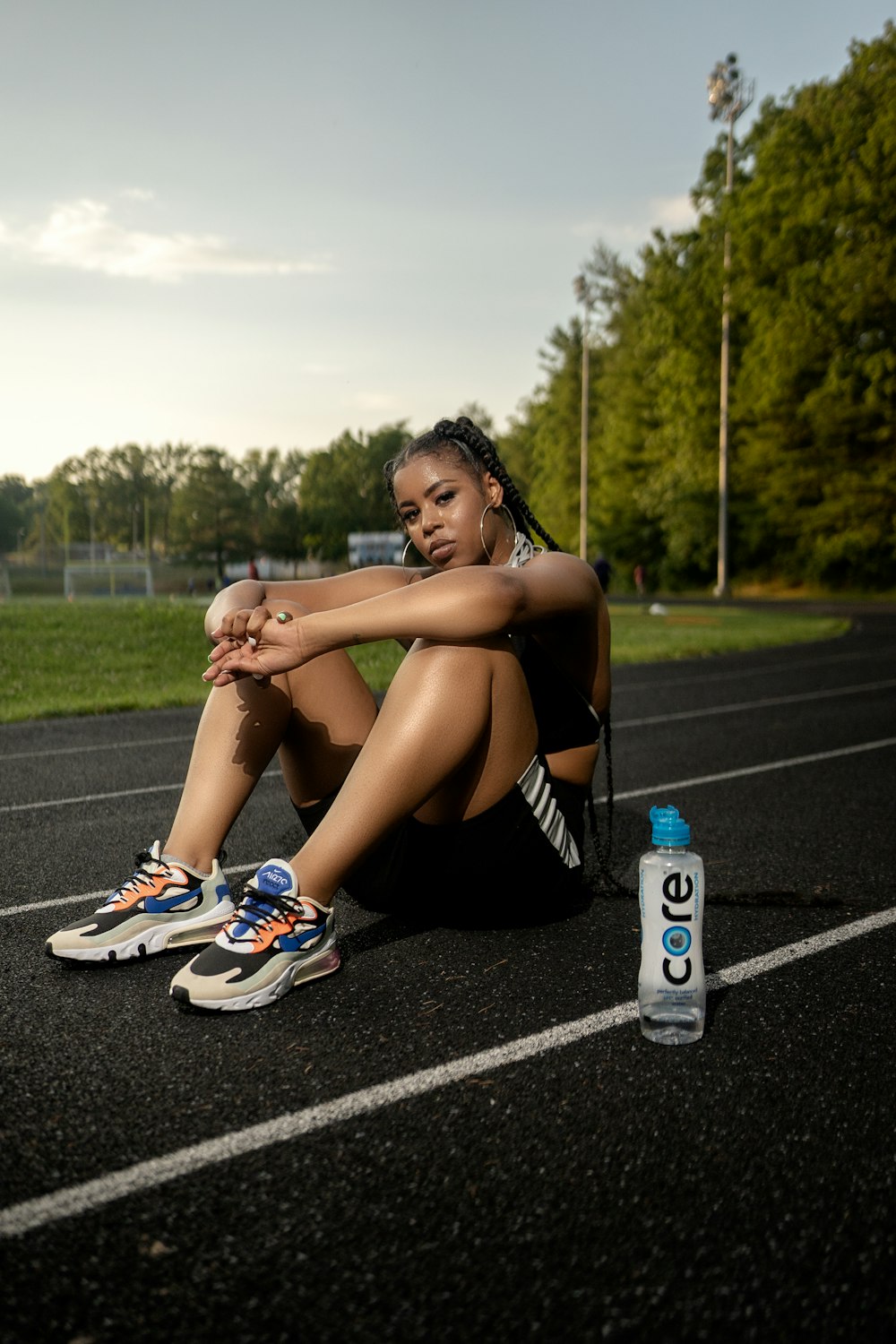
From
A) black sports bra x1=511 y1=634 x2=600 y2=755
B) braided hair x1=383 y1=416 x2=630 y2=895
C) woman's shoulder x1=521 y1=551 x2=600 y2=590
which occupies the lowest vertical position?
black sports bra x1=511 y1=634 x2=600 y2=755

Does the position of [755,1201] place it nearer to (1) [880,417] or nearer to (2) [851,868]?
(2) [851,868]

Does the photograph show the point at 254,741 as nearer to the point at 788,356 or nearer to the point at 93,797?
the point at 93,797

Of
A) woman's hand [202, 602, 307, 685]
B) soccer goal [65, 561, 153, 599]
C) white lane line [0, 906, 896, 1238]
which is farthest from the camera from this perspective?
soccer goal [65, 561, 153, 599]

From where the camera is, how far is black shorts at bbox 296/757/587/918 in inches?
116

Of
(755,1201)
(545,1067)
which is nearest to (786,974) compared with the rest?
(545,1067)

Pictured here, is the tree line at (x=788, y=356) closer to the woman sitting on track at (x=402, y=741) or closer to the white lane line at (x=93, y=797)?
the white lane line at (x=93, y=797)

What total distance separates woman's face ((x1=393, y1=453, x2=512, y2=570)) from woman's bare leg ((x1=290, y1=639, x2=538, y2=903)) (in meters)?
0.46

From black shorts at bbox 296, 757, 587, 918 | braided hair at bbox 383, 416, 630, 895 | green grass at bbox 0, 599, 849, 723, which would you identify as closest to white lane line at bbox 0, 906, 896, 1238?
black shorts at bbox 296, 757, 587, 918

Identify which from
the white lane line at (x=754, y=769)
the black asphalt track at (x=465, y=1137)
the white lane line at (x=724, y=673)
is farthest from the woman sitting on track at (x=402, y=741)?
the white lane line at (x=724, y=673)

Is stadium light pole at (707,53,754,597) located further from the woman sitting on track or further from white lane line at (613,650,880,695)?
the woman sitting on track

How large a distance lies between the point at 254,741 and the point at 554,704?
2.73ft

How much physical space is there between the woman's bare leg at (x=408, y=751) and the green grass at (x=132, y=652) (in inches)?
290

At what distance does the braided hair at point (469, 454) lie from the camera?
3.13 m

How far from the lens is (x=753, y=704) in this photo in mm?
9984
